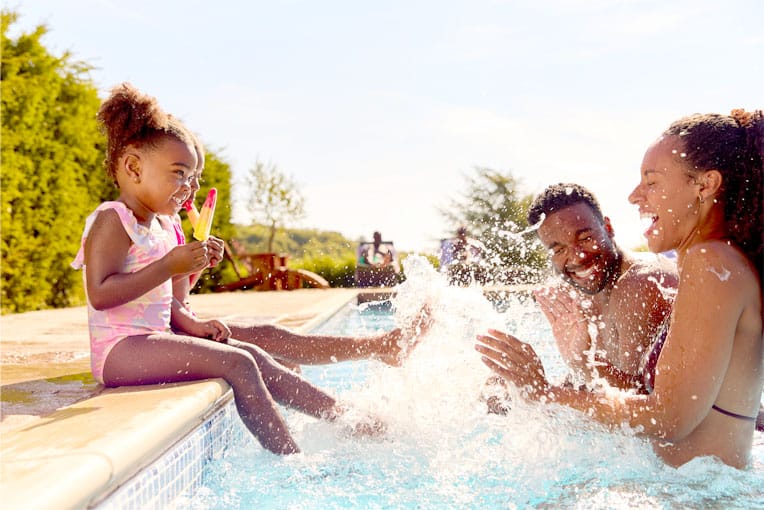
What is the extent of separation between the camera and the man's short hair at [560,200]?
3.10 meters

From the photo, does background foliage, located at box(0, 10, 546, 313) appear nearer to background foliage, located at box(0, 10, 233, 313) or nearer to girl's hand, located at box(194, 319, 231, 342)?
background foliage, located at box(0, 10, 233, 313)

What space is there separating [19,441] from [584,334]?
229cm

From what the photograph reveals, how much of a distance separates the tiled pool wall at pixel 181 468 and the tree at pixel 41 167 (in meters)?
7.24

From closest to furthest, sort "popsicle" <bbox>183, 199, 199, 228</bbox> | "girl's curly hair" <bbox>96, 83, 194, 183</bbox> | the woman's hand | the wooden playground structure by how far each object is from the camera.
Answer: "girl's curly hair" <bbox>96, 83, 194, 183</bbox>
"popsicle" <bbox>183, 199, 199, 228</bbox>
the woman's hand
the wooden playground structure

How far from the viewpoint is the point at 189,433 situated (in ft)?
8.32

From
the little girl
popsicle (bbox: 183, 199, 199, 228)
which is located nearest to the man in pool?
the little girl

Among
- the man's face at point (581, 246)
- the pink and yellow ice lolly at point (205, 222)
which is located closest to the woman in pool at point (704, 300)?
the man's face at point (581, 246)

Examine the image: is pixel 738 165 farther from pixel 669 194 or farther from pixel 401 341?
pixel 401 341

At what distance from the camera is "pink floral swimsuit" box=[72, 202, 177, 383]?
2.79 meters

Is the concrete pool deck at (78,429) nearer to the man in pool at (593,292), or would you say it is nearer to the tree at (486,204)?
the man in pool at (593,292)

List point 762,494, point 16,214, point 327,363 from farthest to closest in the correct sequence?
point 16,214
point 327,363
point 762,494

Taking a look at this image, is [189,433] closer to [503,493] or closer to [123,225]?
[123,225]

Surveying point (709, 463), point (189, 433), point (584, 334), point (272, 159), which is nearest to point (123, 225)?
point (189, 433)

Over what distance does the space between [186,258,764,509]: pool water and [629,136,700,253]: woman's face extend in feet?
1.99
